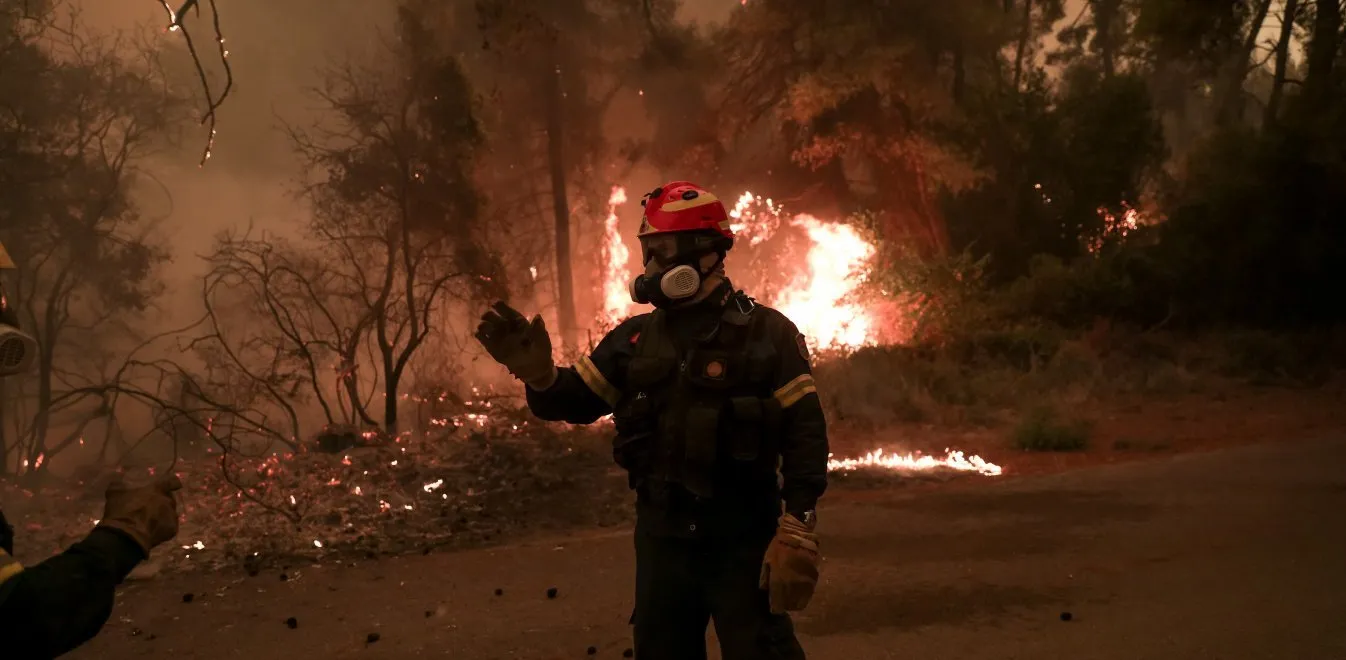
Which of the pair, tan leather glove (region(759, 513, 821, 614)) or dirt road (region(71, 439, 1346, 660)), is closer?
tan leather glove (region(759, 513, 821, 614))

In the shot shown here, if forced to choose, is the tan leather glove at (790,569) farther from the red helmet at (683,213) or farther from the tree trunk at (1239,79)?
the tree trunk at (1239,79)

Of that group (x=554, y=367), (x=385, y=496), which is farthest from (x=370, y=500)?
(x=554, y=367)

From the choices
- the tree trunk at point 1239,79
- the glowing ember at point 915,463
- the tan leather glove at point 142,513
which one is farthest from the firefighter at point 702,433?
the tree trunk at point 1239,79

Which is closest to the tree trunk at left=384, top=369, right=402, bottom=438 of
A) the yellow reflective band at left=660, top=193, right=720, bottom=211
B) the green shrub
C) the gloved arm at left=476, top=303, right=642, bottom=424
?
the green shrub

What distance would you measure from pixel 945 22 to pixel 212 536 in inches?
705

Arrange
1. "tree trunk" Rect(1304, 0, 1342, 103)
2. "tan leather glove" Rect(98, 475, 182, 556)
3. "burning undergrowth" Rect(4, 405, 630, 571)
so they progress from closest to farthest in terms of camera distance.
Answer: "tan leather glove" Rect(98, 475, 182, 556)
"burning undergrowth" Rect(4, 405, 630, 571)
"tree trunk" Rect(1304, 0, 1342, 103)

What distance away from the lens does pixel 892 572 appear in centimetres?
628

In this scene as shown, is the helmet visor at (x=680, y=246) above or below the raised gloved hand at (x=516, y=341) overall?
above

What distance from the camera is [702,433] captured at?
123 inches

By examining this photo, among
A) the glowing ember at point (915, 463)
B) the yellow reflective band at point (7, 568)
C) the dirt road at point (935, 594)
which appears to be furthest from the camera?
the glowing ember at point (915, 463)

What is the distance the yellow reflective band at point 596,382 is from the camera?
3406 millimetres

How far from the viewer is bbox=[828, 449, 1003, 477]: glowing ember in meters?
9.98

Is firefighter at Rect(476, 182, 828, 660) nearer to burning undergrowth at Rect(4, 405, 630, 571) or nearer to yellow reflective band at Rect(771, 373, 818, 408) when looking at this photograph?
yellow reflective band at Rect(771, 373, 818, 408)

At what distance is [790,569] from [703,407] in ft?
1.95
